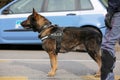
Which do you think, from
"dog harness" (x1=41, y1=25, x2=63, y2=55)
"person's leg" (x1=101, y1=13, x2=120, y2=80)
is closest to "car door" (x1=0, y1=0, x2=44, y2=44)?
"dog harness" (x1=41, y1=25, x2=63, y2=55)

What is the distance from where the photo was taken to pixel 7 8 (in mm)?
12445

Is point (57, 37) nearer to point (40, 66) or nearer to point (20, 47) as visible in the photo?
point (40, 66)

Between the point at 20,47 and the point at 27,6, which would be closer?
the point at 27,6

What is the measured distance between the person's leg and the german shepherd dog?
188cm

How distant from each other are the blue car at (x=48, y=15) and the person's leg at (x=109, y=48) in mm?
5630

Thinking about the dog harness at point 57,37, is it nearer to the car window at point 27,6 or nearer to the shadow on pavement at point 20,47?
the car window at point 27,6

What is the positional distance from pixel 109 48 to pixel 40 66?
346cm

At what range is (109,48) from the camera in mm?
6160

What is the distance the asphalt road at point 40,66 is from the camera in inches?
320


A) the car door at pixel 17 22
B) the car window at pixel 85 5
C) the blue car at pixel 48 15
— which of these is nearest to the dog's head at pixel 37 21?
the blue car at pixel 48 15

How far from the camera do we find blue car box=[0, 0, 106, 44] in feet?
39.3

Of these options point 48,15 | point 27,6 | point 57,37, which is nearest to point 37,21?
point 57,37

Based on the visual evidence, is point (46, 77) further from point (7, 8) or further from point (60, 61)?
point (7, 8)

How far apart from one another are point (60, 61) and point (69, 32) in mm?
2009
